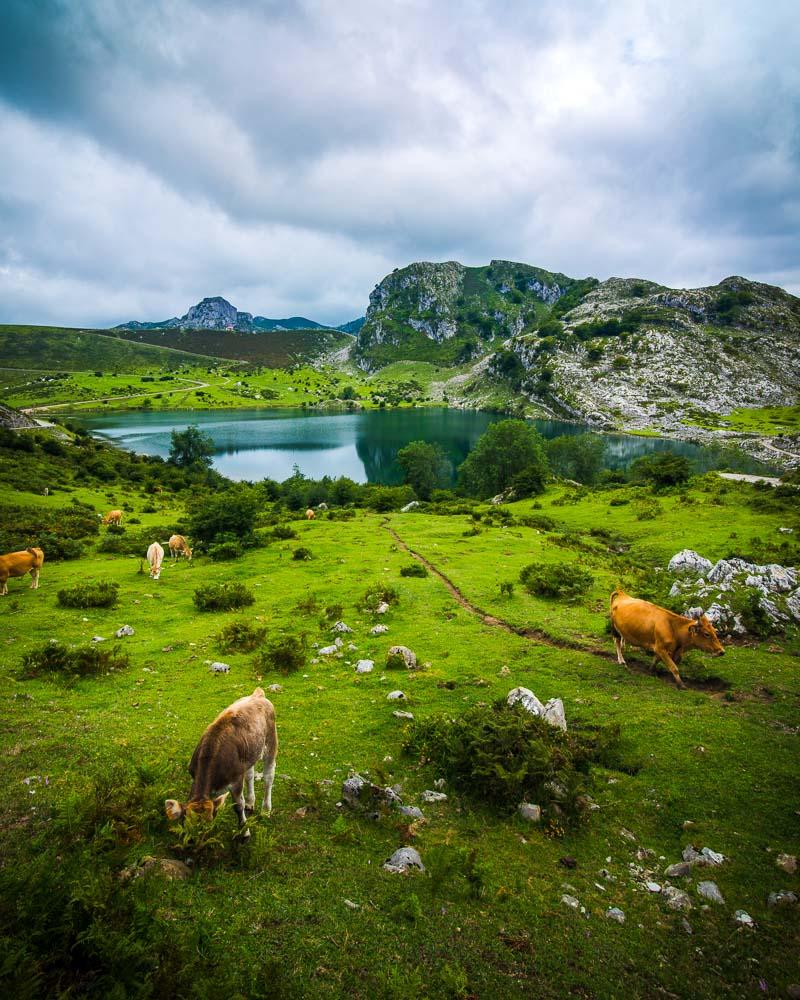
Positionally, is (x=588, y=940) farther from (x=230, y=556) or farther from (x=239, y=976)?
(x=230, y=556)

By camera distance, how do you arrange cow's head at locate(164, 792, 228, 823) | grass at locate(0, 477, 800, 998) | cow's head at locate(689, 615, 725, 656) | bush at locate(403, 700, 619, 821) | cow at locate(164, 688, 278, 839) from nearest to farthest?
grass at locate(0, 477, 800, 998) < cow's head at locate(164, 792, 228, 823) < cow at locate(164, 688, 278, 839) < bush at locate(403, 700, 619, 821) < cow's head at locate(689, 615, 725, 656)

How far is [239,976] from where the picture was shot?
4473mm

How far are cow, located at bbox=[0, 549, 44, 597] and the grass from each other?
185 inches

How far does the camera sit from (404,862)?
21.4ft

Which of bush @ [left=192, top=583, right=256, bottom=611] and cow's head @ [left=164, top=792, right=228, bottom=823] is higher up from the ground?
cow's head @ [left=164, top=792, right=228, bottom=823]

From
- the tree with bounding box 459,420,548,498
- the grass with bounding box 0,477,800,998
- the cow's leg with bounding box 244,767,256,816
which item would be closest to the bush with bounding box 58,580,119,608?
the grass with bounding box 0,477,800,998

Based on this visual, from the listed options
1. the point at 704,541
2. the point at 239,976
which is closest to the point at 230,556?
the point at 239,976

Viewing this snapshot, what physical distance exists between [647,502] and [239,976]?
51.7m

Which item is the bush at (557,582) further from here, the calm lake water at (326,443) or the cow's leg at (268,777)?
the calm lake water at (326,443)

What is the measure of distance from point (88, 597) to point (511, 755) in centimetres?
1731

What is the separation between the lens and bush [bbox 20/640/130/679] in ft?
38.6

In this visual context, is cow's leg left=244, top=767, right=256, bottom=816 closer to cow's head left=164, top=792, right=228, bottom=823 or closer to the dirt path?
cow's head left=164, top=792, right=228, bottom=823

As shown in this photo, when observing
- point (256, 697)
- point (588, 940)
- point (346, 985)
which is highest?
point (256, 697)

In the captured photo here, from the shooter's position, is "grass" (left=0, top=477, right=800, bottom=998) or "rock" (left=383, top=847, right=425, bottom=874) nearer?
"grass" (left=0, top=477, right=800, bottom=998)
